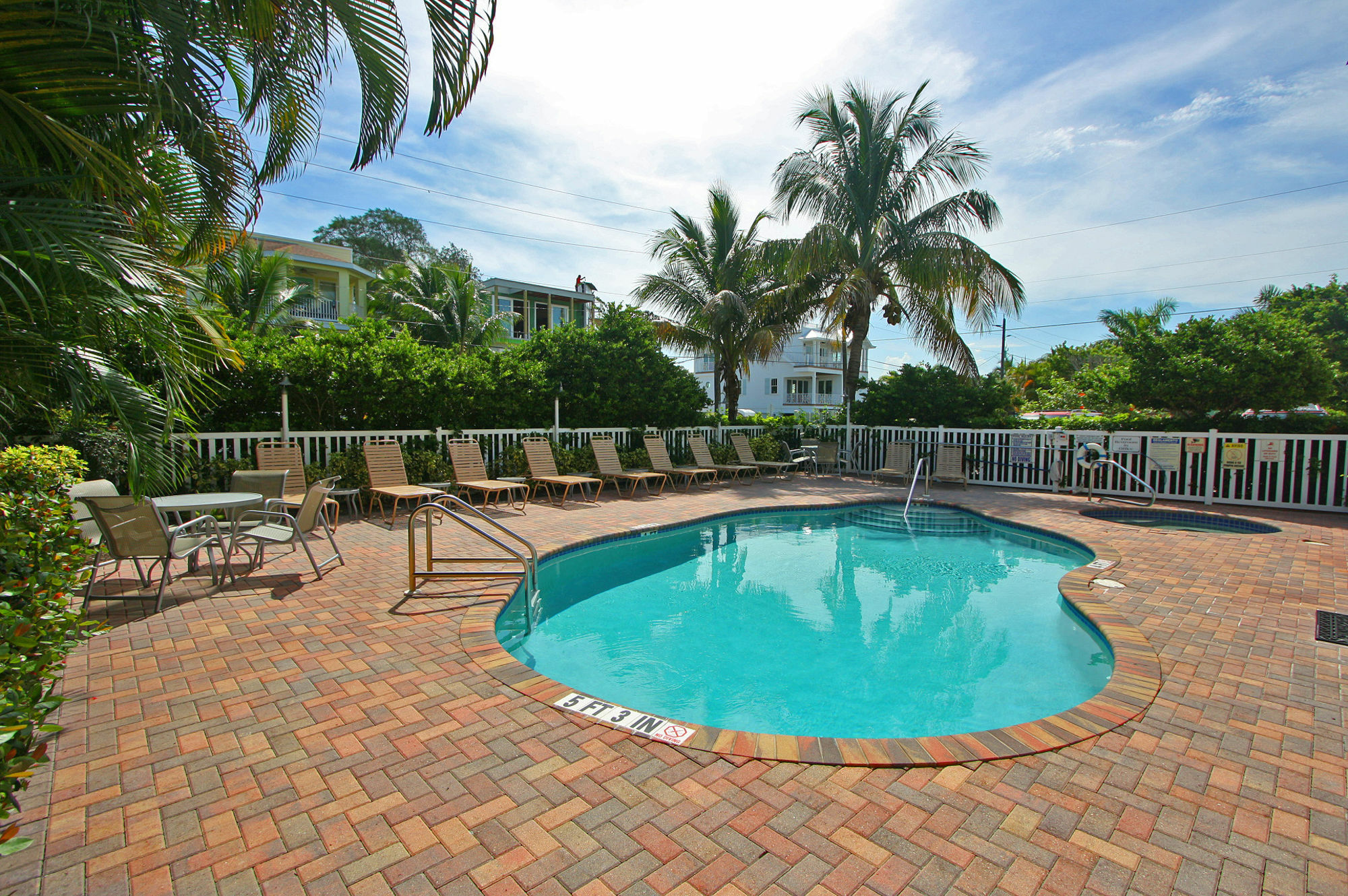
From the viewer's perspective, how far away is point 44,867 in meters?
1.87

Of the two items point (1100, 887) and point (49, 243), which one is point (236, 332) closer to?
point (49, 243)

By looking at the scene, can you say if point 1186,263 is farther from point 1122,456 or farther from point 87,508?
point 87,508

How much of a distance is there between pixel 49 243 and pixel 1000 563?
8281 millimetres

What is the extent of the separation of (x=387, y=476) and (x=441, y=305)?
1495 centimetres

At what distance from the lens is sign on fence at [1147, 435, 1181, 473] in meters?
10.5

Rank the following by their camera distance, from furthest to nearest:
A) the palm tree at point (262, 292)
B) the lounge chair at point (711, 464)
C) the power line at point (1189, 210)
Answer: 1. the power line at point (1189, 210)
2. the palm tree at point (262, 292)
3. the lounge chair at point (711, 464)

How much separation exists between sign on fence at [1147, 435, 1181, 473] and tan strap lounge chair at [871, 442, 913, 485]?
415 cm

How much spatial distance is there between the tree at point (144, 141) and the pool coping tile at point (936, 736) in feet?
6.78

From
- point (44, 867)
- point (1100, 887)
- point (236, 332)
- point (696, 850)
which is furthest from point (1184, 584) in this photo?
point (236, 332)

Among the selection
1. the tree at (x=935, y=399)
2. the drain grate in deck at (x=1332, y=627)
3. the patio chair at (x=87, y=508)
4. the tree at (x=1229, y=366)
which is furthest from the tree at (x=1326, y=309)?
the patio chair at (x=87, y=508)

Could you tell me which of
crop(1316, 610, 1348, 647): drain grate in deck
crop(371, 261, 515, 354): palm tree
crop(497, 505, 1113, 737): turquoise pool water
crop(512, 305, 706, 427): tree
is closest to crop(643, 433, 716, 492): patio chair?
crop(512, 305, 706, 427): tree

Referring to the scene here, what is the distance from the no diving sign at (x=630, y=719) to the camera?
274 centimetres

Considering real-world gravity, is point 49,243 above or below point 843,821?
above

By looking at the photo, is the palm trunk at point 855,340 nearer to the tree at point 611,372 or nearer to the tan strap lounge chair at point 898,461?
the tan strap lounge chair at point 898,461
